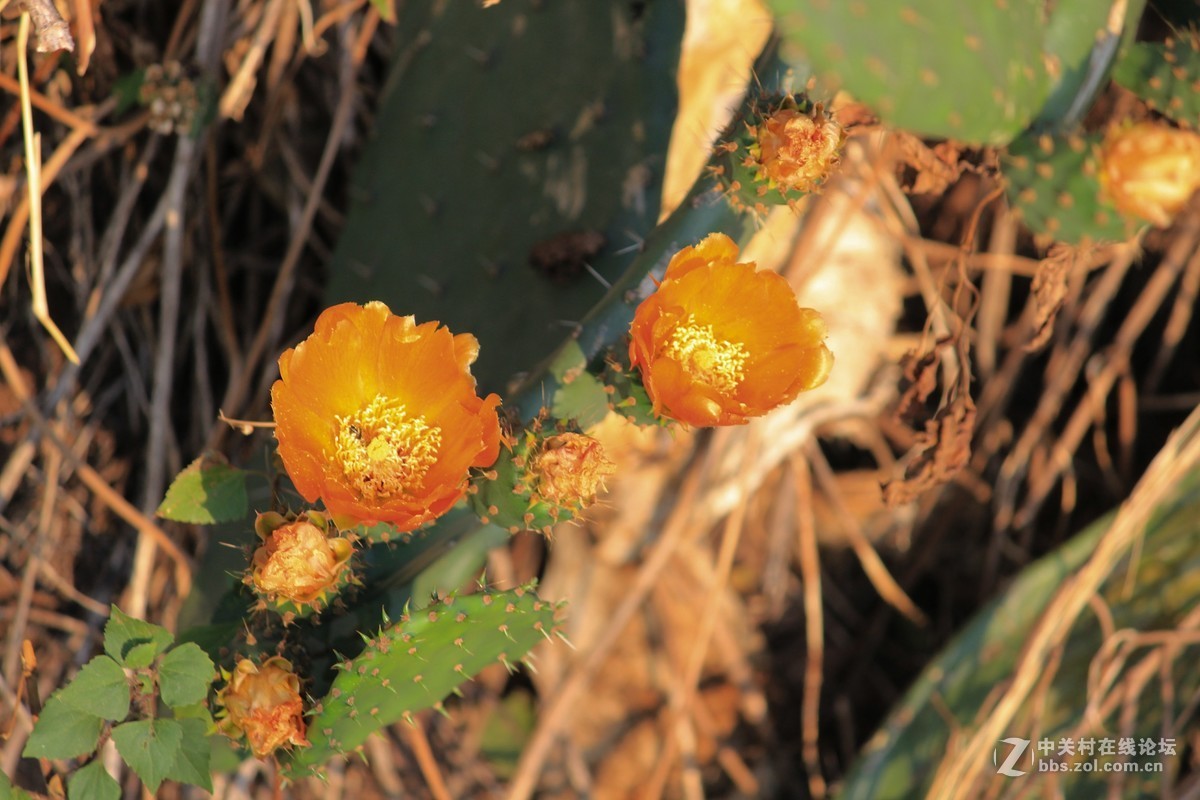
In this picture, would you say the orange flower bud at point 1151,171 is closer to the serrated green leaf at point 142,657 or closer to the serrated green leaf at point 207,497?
the serrated green leaf at point 207,497

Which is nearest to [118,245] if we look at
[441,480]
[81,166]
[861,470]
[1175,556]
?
[81,166]

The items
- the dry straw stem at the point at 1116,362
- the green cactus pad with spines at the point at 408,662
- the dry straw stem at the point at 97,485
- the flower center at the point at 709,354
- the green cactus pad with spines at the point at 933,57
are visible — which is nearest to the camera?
the green cactus pad with spines at the point at 933,57

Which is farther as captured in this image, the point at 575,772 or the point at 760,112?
the point at 575,772

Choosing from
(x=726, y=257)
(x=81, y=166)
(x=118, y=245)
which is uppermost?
(x=726, y=257)

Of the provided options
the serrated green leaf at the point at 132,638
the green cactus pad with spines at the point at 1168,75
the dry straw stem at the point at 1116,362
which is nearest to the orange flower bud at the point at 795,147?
the green cactus pad with spines at the point at 1168,75

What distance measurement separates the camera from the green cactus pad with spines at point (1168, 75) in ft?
3.97

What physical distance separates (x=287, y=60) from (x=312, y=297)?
427 mm

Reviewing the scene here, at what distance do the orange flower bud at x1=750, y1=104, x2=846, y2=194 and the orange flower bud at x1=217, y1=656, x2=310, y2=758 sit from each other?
0.70 meters

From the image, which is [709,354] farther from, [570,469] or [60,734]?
[60,734]

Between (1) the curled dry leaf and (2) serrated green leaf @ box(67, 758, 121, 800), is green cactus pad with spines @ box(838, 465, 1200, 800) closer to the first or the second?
(1) the curled dry leaf

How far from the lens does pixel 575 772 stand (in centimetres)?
182

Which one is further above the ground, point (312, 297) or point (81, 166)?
point (81, 166)

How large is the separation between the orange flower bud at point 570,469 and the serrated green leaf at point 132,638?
1.47ft

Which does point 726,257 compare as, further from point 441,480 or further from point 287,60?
point 287,60
